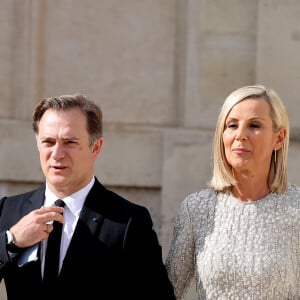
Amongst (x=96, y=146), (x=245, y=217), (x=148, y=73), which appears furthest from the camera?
(x=148, y=73)

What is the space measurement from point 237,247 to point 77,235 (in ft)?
1.94

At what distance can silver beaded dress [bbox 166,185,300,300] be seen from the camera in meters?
3.47

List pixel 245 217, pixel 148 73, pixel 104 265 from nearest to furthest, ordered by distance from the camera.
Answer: pixel 104 265 < pixel 245 217 < pixel 148 73

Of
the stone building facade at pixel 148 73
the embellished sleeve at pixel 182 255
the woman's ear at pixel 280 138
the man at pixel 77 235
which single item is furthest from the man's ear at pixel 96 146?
the stone building facade at pixel 148 73

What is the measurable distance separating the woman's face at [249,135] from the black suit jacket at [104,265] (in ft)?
1.34

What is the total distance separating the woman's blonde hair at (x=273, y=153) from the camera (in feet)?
11.7

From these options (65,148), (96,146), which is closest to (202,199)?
(96,146)

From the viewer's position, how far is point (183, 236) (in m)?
3.66

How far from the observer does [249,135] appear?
139 inches

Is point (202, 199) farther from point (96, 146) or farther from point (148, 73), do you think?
point (148, 73)

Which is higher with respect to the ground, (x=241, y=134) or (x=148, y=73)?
(x=148, y=73)

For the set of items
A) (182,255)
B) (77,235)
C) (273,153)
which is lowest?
(182,255)

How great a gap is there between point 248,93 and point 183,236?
0.59m

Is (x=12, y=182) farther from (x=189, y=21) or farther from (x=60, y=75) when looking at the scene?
(x=189, y=21)
